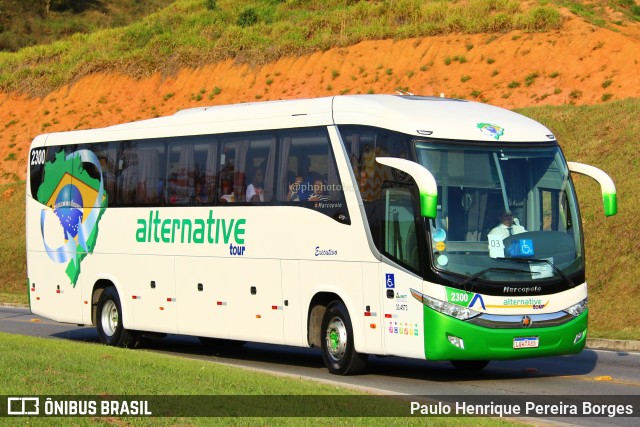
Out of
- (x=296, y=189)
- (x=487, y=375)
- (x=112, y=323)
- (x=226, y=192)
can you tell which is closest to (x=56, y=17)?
(x=112, y=323)

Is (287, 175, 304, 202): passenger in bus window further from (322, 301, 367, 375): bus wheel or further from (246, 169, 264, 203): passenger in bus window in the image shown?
Result: (322, 301, 367, 375): bus wheel

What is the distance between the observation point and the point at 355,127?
16.4 meters

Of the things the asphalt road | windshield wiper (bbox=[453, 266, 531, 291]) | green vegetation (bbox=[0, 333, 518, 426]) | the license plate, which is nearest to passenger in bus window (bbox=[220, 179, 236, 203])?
the asphalt road

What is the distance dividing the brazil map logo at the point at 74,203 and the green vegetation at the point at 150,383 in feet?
18.7

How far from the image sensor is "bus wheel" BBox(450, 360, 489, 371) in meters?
17.3

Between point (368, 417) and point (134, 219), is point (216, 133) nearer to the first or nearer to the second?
point (134, 219)

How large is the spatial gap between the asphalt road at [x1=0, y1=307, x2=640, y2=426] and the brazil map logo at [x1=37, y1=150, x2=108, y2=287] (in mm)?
2352

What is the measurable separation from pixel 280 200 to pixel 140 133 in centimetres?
464

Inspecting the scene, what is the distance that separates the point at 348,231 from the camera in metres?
16.3

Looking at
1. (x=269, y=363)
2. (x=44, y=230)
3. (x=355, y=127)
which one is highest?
(x=355, y=127)

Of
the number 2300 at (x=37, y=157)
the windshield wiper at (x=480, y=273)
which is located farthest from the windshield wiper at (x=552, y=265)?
the number 2300 at (x=37, y=157)

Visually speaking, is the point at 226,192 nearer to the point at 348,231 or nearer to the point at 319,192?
the point at 319,192

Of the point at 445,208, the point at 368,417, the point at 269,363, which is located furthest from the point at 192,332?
the point at 368,417

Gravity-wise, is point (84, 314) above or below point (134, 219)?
below
